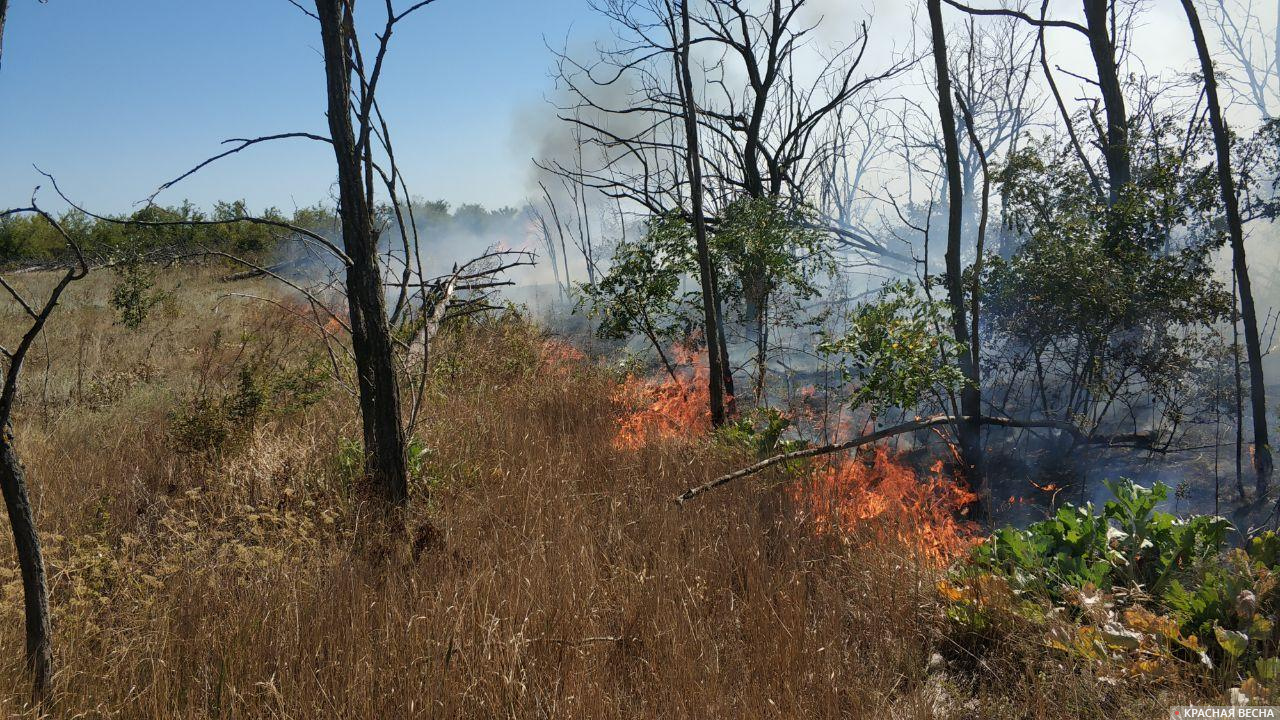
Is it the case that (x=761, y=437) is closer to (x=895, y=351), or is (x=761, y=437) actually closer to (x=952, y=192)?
(x=895, y=351)

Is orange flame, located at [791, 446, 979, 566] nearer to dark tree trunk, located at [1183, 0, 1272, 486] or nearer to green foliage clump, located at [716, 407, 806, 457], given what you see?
green foliage clump, located at [716, 407, 806, 457]

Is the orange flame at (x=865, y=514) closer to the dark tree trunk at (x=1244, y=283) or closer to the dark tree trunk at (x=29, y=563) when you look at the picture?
the dark tree trunk at (x=29, y=563)

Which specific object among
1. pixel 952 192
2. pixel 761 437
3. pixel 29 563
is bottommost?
pixel 761 437

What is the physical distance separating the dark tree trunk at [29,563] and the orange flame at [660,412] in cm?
340

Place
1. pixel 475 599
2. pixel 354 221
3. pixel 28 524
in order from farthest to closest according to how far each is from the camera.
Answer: pixel 354 221 < pixel 475 599 < pixel 28 524

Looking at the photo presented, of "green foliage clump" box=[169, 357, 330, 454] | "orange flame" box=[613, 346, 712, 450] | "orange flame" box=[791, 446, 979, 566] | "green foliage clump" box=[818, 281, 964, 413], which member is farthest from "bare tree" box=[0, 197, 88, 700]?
"green foliage clump" box=[818, 281, 964, 413]

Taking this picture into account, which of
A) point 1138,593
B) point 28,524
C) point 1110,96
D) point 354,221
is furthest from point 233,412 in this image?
point 1110,96

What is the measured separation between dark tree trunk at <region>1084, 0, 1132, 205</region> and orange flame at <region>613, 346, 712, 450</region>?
637 centimetres

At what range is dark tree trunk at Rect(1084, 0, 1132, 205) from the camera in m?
9.14

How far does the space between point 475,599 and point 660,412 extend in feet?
13.0

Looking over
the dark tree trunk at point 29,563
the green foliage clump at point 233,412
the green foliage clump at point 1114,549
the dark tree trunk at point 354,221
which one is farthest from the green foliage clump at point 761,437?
the dark tree trunk at point 29,563

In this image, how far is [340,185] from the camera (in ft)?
10.6

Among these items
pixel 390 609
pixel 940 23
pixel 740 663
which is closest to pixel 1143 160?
pixel 940 23

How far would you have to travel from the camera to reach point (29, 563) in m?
1.95
